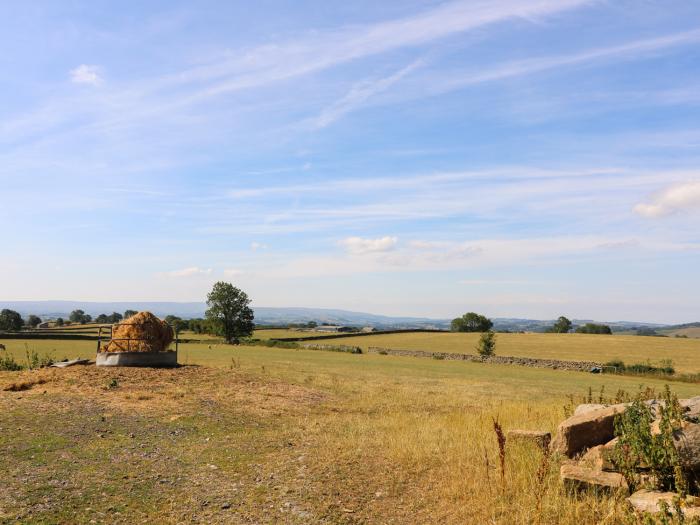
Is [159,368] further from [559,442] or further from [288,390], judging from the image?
[559,442]

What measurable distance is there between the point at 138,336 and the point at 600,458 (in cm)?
2447

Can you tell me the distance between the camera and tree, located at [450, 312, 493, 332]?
511ft

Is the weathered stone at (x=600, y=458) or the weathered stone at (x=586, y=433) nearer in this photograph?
the weathered stone at (x=600, y=458)

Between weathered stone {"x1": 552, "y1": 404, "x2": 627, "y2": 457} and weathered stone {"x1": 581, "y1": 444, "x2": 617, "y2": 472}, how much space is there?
0.46m

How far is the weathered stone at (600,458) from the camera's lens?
9.79 metres

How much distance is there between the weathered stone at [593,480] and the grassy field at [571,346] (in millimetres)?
62159

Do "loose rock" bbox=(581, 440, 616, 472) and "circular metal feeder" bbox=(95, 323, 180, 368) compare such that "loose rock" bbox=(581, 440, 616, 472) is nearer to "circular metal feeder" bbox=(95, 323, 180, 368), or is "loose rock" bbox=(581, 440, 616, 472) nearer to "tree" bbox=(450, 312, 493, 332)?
"circular metal feeder" bbox=(95, 323, 180, 368)

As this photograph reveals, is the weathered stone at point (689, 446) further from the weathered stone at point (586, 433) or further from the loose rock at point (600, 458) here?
the weathered stone at point (586, 433)

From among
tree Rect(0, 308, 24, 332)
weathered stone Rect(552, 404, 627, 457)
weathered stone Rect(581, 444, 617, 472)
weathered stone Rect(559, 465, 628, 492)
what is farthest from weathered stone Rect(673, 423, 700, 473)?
tree Rect(0, 308, 24, 332)

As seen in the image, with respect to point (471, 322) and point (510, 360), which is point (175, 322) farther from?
point (471, 322)

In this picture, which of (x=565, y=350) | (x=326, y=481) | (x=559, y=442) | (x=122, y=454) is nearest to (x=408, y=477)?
(x=326, y=481)

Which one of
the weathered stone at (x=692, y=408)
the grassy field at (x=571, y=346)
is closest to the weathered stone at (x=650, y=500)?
the weathered stone at (x=692, y=408)

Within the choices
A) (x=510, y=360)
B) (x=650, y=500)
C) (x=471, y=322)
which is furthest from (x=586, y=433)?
(x=471, y=322)

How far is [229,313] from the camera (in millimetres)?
99375
